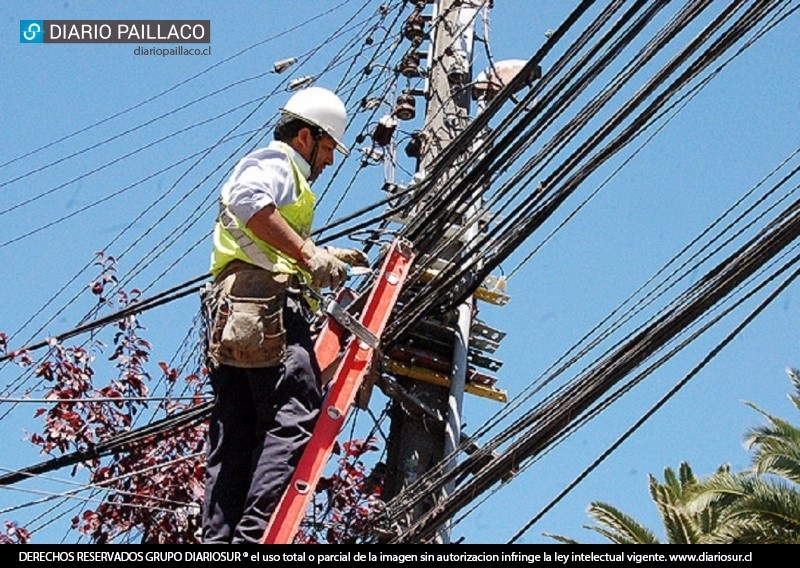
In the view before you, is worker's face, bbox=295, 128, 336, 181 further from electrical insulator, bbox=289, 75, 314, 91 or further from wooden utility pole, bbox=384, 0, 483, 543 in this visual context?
electrical insulator, bbox=289, 75, 314, 91

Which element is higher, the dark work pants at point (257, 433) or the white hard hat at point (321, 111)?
the white hard hat at point (321, 111)

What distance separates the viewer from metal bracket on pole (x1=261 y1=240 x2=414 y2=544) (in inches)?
208

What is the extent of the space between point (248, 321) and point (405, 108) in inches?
174

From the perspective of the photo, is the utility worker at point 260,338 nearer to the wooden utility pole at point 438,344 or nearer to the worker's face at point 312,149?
the worker's face at point 312,149

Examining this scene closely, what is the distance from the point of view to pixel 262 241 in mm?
5625

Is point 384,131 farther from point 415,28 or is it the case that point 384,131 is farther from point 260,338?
point 260,338

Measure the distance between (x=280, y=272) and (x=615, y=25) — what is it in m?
1.69

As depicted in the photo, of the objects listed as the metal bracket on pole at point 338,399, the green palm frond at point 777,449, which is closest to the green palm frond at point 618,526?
the green palm frond at point 777,449

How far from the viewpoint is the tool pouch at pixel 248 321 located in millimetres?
5512

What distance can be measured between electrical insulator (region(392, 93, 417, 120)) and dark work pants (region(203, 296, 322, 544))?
4049 mm

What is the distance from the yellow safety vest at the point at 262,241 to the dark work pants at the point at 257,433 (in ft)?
0.56

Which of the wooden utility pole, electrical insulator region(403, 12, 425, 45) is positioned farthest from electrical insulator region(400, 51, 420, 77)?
the wooden utility pole

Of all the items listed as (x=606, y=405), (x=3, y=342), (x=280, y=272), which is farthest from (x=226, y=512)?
(x=3, y=342)

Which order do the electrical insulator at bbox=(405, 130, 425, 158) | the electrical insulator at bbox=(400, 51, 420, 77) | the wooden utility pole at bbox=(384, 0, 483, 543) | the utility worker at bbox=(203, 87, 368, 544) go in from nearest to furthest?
the utility worker at bbox=(203, 87, 368, 544) < the wooden utility pole at bbox=(384, 0, 483, 543) < the electrical insulator at bbox=(405, 130, 425, 158) < the electrical insulator at bbox=(400, 51, 420, 77)
